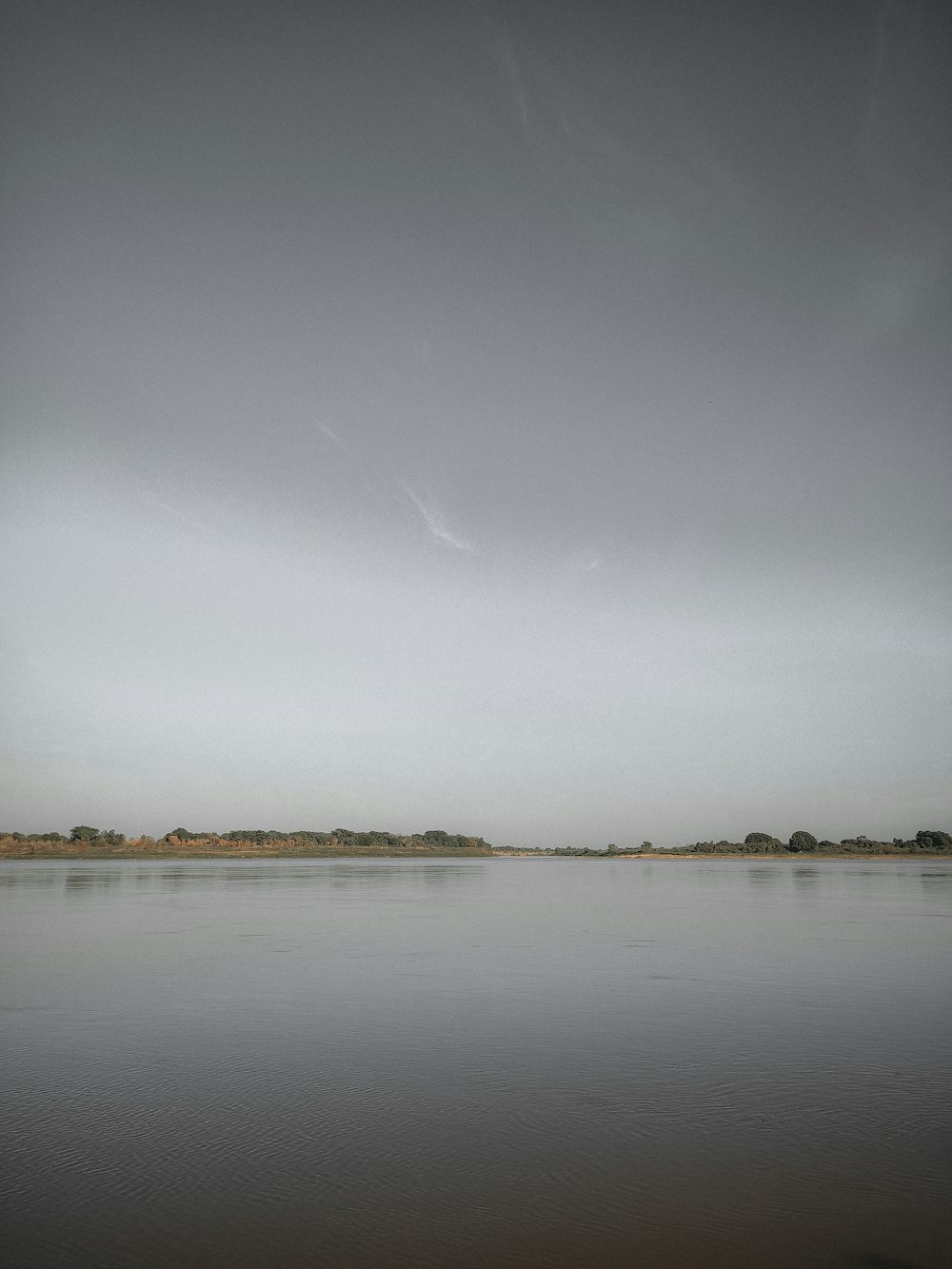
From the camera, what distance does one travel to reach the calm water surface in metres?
6.13

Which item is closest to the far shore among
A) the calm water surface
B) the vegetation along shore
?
the vegetation along shore

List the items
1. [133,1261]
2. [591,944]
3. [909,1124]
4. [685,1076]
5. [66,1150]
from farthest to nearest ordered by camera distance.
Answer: [591,944], [685,1076], [909,1124], [66,1150], [133,1261]

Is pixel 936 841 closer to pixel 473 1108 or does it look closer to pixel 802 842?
pixel 802 842

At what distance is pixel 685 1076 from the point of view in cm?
1017

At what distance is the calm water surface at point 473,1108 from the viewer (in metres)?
6.13

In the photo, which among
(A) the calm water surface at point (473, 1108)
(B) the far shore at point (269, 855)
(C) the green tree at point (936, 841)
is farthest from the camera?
(C) the green tree at point (936, 841)

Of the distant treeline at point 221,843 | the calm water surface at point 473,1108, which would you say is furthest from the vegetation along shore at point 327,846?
the calm water surface at point 473,1108

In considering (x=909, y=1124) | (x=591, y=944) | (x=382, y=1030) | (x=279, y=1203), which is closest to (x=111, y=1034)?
(x=382, y=1030)

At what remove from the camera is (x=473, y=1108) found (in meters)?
8.95

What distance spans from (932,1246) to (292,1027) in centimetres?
891

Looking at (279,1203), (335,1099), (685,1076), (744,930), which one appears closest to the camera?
(279,1203)

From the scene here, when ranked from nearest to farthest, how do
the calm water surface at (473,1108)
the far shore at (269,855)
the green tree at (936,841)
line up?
the calm water surface at (473,1108) → the far shore at (269,855) → the green tree at (936,841)

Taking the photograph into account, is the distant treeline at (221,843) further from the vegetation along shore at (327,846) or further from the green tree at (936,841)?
the green tree at (936,841)

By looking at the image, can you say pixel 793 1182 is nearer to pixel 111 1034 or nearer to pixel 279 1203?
pixel 279 1203
